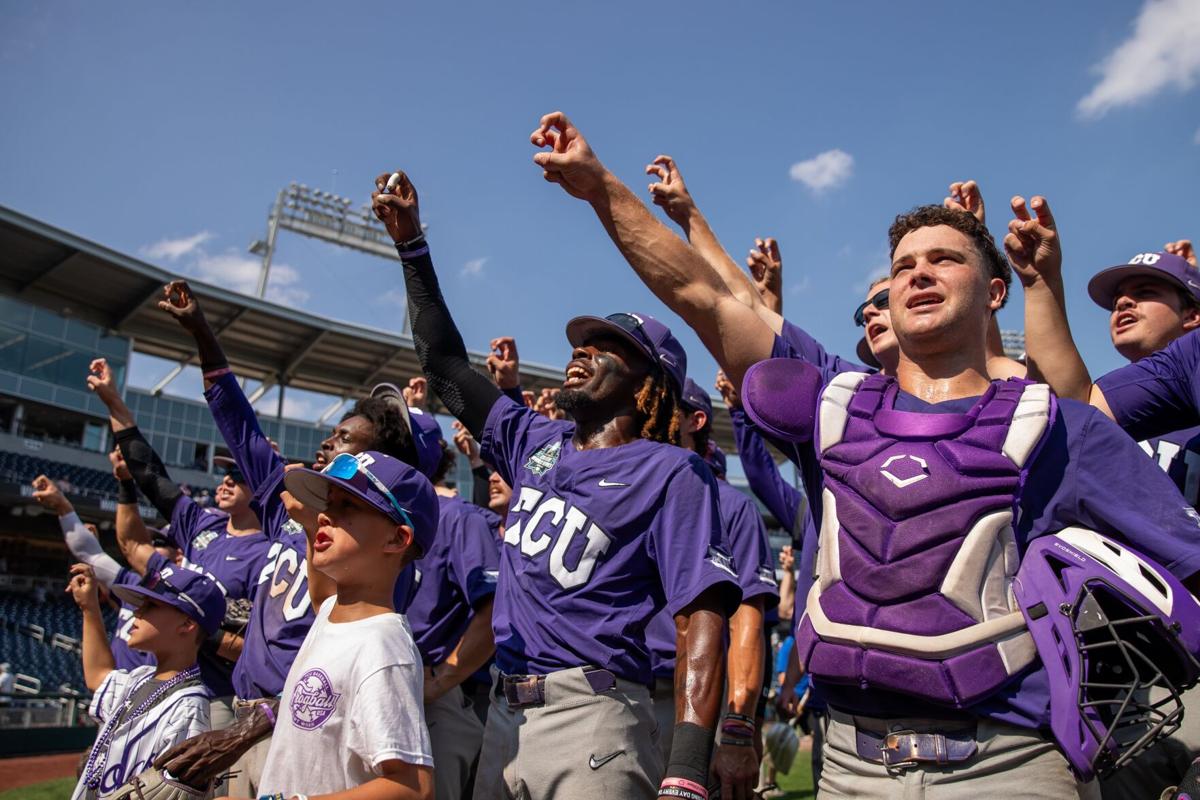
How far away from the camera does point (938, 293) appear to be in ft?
7.28

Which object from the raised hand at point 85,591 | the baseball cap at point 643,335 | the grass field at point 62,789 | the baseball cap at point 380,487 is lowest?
the grass field at point 62,789

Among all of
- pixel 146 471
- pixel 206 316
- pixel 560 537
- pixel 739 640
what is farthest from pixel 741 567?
pixel 206 316

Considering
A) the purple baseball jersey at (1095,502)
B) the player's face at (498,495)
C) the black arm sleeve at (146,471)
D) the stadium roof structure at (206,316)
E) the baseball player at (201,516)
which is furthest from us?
the stadium roof structure at (206,316)

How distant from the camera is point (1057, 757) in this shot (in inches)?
71.5

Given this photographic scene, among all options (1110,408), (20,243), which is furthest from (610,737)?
(20,243)

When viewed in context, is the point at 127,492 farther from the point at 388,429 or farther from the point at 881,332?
the point at 881,332

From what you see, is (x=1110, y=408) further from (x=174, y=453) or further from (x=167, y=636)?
(x=174, y=453)

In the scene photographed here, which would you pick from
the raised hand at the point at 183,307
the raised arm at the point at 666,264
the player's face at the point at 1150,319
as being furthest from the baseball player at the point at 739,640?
the raised hand at the point at 183,307

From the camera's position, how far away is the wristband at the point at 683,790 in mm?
2209

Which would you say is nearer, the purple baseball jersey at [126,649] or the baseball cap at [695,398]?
the baseball cap at [695,398]

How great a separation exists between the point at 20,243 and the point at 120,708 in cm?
2640

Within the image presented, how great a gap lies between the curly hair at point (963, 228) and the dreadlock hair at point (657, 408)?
3.48 feet

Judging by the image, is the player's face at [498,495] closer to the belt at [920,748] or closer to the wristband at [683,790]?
the wristband at [683,790]

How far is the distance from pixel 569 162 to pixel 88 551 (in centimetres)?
581
